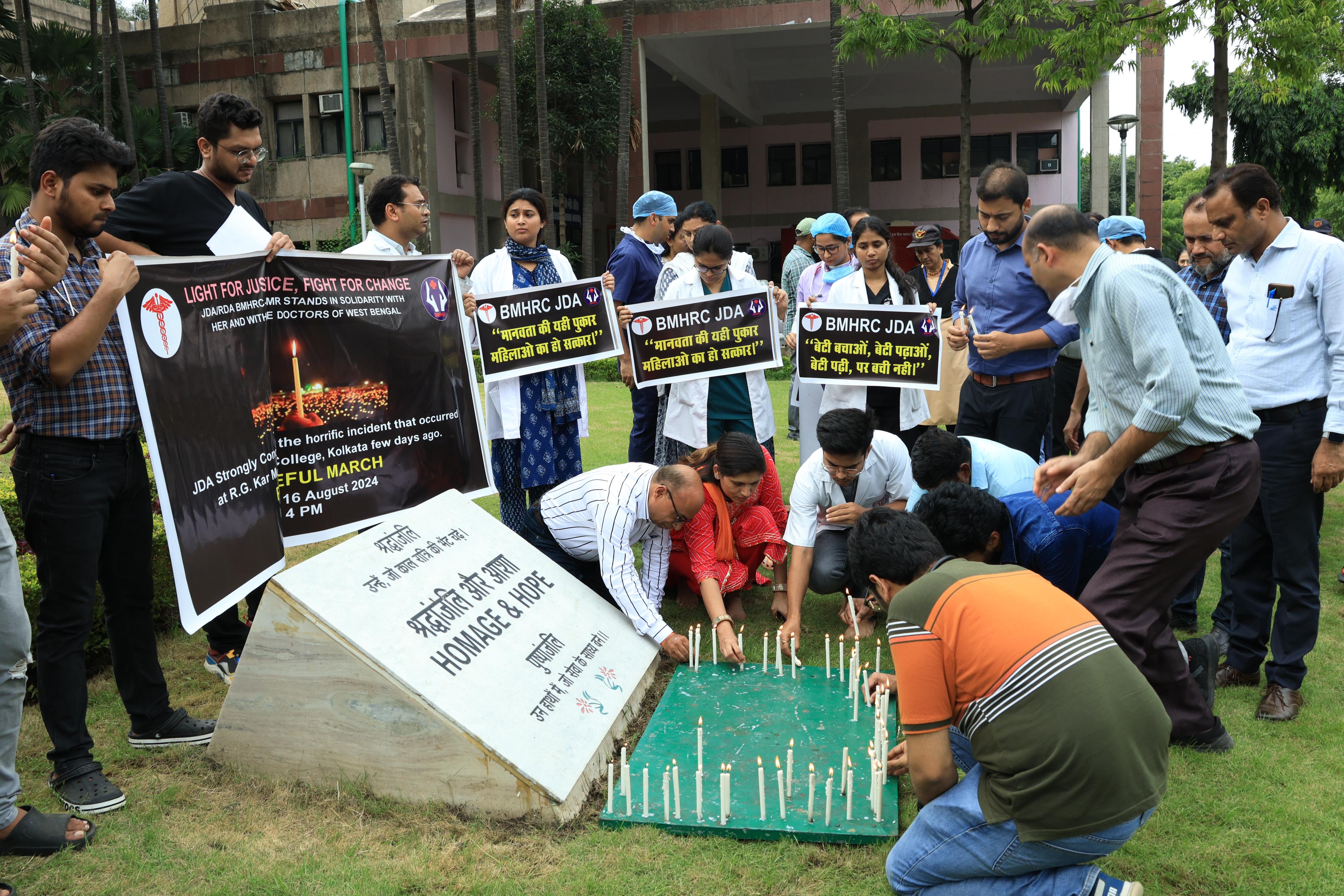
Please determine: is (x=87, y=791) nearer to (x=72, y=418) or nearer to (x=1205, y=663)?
(x=72, y=418)

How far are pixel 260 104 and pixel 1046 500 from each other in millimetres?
31871

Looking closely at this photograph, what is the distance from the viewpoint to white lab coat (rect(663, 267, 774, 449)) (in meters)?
6.82

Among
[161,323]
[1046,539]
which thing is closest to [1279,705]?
[1046,539]

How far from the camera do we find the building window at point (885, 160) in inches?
Answer: 1401

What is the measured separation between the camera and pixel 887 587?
3.20m

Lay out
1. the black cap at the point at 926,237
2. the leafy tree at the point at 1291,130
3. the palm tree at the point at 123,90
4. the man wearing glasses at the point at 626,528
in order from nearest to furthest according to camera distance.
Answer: the man wearing glasses at the point at 626,528 < the black cap at the point at 926,237 < the palm tree at the point at 123,90 < the leafy tree at the point at 1291,130

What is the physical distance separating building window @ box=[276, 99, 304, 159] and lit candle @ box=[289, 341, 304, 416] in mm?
29129

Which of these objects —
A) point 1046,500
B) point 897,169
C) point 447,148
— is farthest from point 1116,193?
point 1046,500

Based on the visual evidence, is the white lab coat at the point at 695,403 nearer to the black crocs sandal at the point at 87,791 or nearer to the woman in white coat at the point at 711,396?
the woman in white coat at the point at 711,396

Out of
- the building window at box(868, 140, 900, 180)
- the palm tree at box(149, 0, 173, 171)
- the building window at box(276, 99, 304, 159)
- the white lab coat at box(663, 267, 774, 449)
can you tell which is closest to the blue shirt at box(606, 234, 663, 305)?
the white lab coat at box(663, 267, 774, 449)

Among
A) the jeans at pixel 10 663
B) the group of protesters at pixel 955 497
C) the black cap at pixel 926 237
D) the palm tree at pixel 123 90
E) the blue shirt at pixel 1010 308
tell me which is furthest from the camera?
the palm tree at pixel 123 90

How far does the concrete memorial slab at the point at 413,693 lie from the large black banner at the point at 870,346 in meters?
3.27

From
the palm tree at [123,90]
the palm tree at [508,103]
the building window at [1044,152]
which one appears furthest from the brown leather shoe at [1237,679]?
the building window at [1044,152]

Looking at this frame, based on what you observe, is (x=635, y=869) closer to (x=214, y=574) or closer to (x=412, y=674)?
(x=412, y=674)
